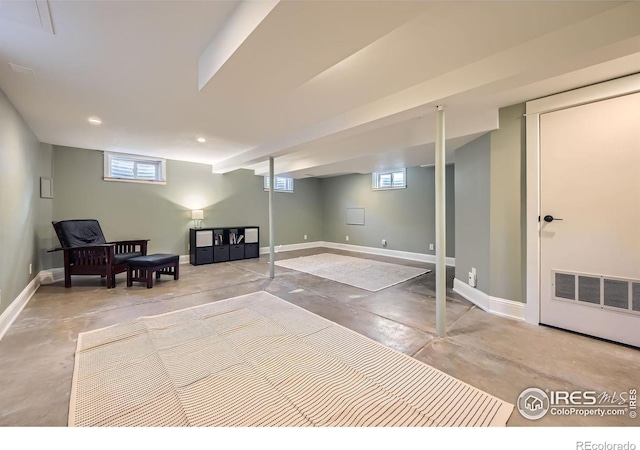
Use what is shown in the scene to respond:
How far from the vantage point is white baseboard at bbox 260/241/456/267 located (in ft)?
19.4

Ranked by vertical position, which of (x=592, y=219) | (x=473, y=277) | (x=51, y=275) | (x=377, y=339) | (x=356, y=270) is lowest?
(x=377, y=339)

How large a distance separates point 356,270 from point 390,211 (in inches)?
91.8

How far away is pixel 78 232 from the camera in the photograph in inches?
161

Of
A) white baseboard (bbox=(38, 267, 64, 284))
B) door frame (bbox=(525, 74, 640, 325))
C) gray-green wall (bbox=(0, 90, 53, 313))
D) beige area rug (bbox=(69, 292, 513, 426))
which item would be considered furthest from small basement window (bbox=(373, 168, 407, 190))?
white baseboard (bbox=(38, 267, 64, 284))

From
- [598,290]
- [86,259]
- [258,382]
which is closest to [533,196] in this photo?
[598,290]

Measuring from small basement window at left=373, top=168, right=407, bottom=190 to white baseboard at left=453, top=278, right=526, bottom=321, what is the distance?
143 inches

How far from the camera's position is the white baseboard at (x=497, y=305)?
267cm

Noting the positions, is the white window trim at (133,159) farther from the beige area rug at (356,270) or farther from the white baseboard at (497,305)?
the white baseboard at (497,305)

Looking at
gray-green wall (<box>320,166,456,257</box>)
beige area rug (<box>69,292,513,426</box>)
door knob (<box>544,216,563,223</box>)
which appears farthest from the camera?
gray-green wall (<box>320,166,456,257</box>)

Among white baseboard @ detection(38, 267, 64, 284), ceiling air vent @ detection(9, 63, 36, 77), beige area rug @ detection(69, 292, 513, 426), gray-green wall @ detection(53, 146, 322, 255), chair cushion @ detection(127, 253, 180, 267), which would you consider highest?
ceiling air vent @ detection(9, 63, 36, 77)

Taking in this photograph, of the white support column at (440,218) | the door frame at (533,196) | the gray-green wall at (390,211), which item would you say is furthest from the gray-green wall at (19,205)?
the gray-green wall at (390,211)

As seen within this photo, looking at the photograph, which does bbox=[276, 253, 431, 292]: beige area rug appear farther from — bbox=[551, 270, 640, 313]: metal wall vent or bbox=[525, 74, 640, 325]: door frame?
bbox=[551, 270, 640, 313]: metal wall vent

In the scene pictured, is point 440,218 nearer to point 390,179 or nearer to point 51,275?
point 390,179
